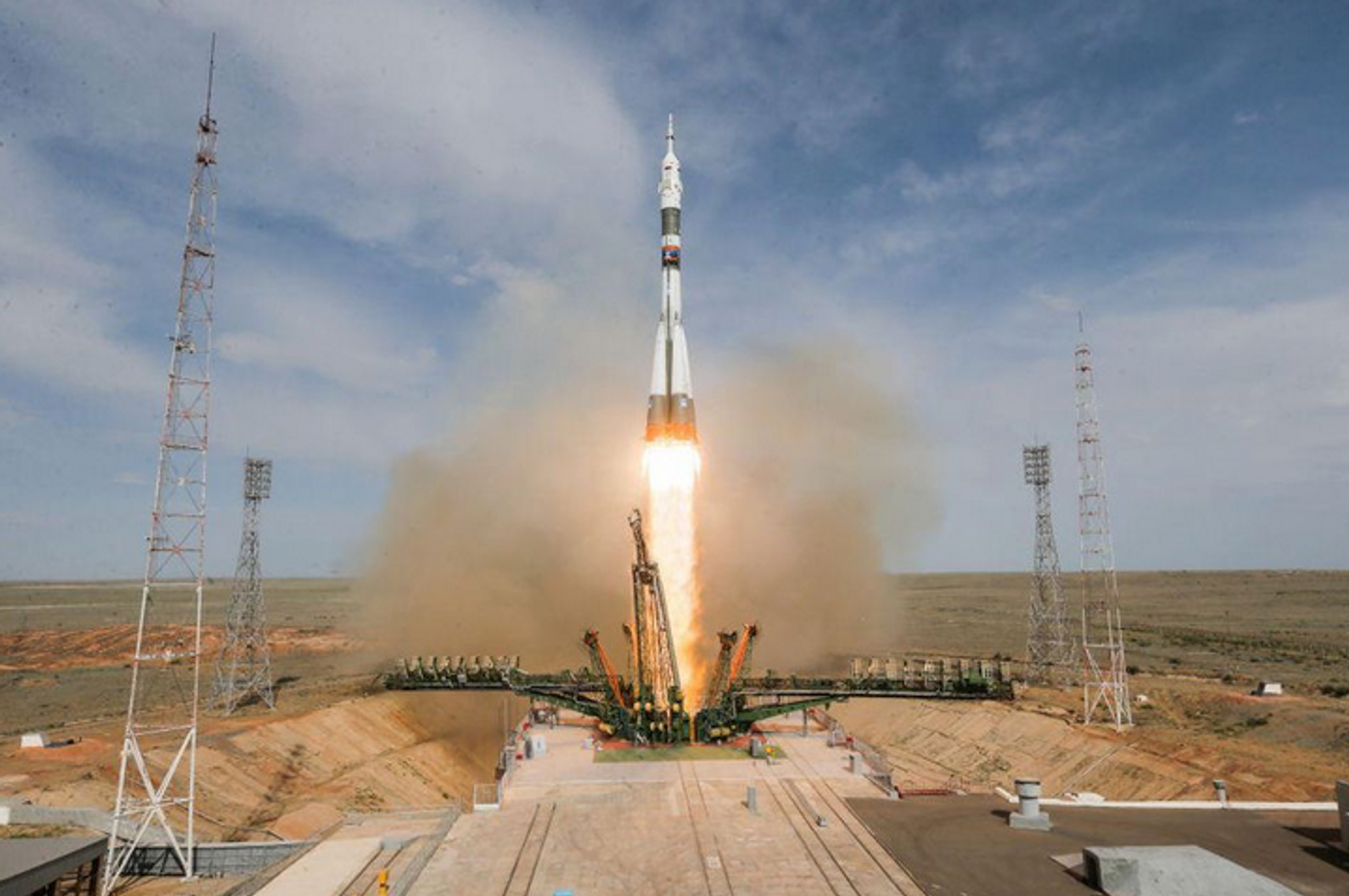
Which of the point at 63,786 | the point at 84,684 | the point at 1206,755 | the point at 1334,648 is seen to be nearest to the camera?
the point at 63,786

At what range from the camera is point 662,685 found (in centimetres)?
4906

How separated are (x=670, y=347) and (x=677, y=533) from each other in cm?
1293

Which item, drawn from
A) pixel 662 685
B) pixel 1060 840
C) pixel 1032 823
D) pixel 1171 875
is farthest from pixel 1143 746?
pixel 662 685

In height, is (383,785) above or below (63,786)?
below

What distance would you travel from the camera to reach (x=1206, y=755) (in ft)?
148

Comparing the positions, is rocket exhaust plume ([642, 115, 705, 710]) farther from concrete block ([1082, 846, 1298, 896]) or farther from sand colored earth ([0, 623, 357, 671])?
sand colored earth ([0, 623, 357, 671])

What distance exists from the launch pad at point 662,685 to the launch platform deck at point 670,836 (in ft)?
13.6

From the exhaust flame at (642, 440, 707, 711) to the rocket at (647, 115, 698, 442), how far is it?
1.40 meters

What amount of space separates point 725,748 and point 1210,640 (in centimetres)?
8997

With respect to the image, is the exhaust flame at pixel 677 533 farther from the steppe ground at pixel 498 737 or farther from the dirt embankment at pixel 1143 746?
the steppe ground at pixel 498 737

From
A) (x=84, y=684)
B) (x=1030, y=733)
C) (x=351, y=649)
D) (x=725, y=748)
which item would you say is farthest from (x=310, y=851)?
(x=351, y=649)

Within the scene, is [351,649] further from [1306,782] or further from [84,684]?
[1306,782]

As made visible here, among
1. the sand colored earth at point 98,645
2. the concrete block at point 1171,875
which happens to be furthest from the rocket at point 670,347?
the sand colored earth at point 98,645

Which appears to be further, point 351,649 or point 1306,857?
point 351,649
